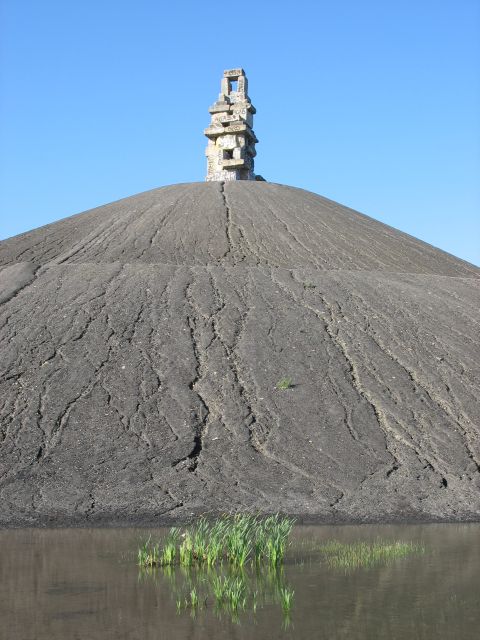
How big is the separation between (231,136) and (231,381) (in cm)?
2305

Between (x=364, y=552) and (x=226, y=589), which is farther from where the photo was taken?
(x=364, y=552)

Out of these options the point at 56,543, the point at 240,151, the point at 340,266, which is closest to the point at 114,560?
the point at 56,543

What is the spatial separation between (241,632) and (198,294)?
16.1 m

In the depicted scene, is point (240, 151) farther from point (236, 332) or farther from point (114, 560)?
point (114, 560)

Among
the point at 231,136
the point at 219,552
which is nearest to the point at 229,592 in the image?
the point at 219,552

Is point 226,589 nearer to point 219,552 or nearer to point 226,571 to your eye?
point 226,571

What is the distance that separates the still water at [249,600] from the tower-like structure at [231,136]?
29518mm

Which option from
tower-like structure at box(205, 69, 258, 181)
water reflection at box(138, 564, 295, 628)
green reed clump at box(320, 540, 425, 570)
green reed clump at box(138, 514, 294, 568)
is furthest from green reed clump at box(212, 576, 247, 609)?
tower-like structure at box(205, 69, 258, 181)

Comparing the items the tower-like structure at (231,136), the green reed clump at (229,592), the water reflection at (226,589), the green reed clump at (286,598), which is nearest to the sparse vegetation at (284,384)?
the water reflection at (226,589)

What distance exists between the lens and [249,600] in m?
8.91

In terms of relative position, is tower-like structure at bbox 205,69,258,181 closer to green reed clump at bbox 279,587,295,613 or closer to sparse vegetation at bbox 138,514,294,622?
sparse vegetation at bbox 138,514,294,622

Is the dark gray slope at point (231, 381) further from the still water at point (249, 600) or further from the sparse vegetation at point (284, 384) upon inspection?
the still water at point (249, 600)

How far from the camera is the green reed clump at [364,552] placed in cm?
1060

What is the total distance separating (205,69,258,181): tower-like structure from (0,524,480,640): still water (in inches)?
1162
